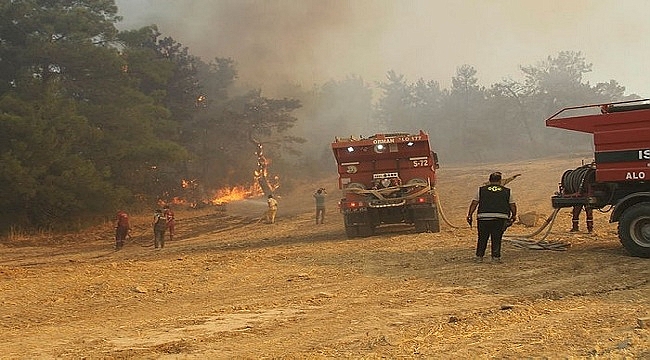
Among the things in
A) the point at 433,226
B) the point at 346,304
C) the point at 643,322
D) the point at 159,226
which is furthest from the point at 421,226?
the point at 643,322

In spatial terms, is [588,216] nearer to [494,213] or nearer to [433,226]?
[494,213]

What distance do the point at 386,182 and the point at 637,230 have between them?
601 centimetres

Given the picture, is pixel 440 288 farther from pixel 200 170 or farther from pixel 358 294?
pixel 200 170

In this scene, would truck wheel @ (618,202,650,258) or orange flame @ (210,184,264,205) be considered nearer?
truck wheel @ (618,202,650,258)

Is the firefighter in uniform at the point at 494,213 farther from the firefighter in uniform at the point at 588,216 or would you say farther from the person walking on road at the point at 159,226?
the person walking on road at the point at 159,226

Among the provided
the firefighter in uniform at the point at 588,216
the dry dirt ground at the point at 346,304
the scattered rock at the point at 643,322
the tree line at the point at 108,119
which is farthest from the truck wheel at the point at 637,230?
the tree line at the point at 108,119

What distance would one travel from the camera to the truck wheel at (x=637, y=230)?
28.0 ft

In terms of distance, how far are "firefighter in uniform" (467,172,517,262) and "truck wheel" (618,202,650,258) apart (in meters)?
1.59

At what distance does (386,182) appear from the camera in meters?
13.8

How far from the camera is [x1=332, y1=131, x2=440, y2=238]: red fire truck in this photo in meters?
13.6

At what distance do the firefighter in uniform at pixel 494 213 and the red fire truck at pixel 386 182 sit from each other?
4.79 meters

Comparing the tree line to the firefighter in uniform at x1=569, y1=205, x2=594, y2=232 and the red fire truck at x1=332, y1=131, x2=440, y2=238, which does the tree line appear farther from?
the firefighter in uniform at x1=569, y1=205, x2=594, y2=232

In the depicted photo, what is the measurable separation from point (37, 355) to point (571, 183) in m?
7.89

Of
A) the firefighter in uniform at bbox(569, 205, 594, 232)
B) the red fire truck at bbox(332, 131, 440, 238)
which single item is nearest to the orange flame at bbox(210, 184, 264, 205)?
the red fire truck at bbox(332, 131, 440, 238)
